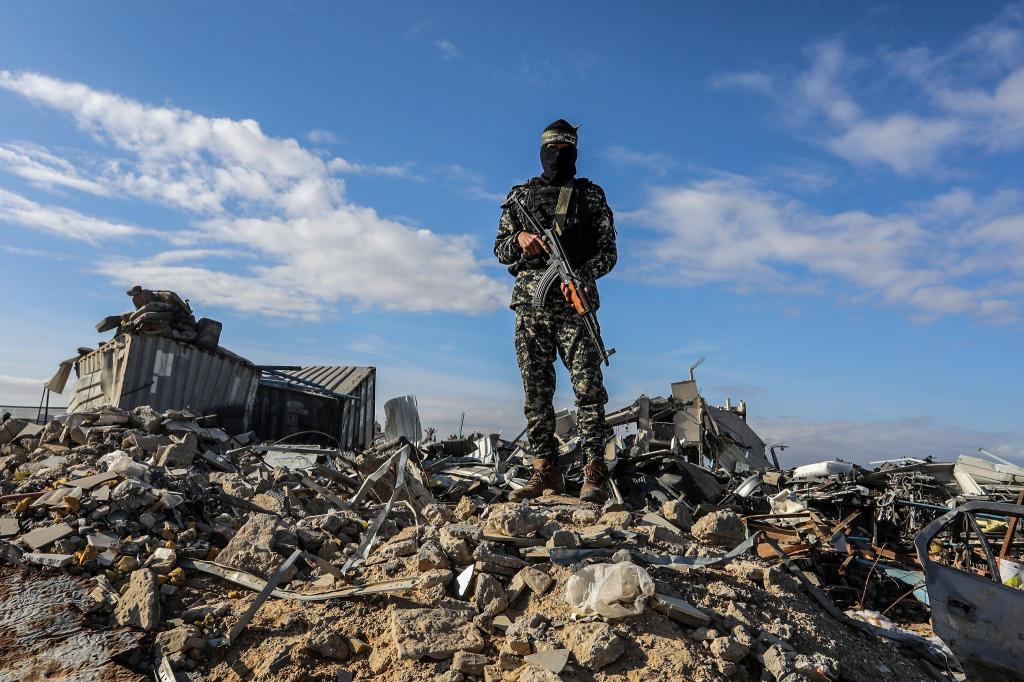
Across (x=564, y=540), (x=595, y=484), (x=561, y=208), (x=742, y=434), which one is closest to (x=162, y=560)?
(x=564, y=540)

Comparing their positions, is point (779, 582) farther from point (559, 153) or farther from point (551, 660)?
point (559, 153)

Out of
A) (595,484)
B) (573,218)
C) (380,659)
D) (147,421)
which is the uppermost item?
(573,218)

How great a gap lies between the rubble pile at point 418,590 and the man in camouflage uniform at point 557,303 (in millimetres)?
696

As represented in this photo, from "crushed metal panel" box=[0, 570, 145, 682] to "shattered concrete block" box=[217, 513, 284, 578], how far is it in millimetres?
556

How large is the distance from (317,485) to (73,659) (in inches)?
78.9

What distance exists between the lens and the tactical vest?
5078mm

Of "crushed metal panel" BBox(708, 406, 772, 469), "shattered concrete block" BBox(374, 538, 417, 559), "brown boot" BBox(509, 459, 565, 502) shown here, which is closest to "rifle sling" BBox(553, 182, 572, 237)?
"brown boot" BBox(509, 459, 565, 502)

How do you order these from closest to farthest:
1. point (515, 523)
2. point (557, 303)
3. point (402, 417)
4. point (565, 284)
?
point (515, 523) → point (565, 284) → point (557, 303) → point (402, 417)

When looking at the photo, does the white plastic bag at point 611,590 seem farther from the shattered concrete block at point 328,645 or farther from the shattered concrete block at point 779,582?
the shattered concrete block at point 328,645

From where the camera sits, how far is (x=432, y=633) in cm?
278

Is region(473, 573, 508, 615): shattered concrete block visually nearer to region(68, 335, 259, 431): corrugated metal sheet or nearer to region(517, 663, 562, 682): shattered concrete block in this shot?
region(517, 663, 562, 682): shattered concrete block

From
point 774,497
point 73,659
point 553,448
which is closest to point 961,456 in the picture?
point 774,497

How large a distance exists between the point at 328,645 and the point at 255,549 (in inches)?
36.0

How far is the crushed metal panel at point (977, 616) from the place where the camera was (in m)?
2.95
